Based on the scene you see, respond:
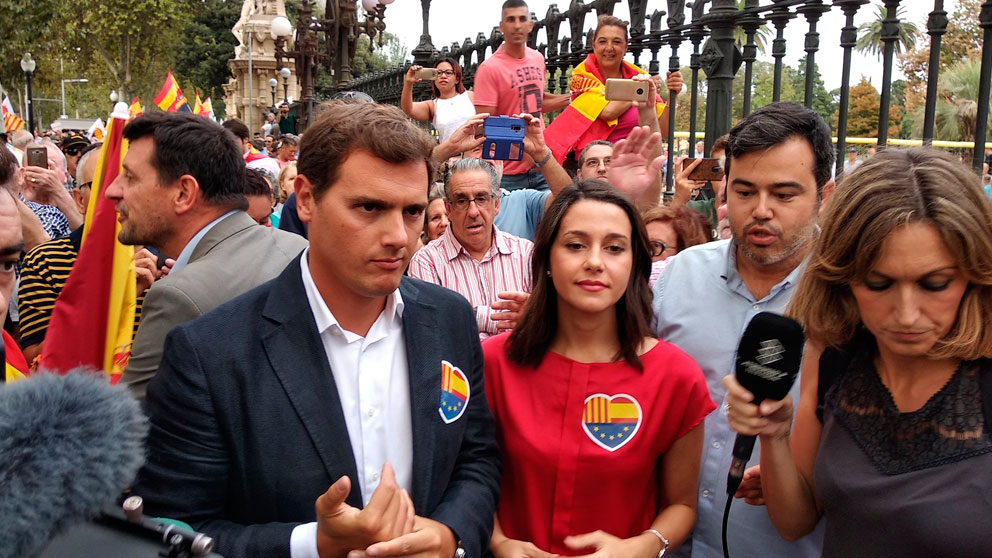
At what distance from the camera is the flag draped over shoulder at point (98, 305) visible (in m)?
3.51

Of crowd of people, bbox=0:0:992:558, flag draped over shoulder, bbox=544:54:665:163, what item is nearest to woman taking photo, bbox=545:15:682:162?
flag draped over shoulder, bbox=544:54:665:163

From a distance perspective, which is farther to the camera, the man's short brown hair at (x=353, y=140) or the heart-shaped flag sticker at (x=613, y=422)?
the heart-shaped flag sticker at (x=613, y=422)

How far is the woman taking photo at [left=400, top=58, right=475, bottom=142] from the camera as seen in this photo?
761cm

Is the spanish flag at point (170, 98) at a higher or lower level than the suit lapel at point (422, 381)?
higher

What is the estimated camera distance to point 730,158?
294 cm

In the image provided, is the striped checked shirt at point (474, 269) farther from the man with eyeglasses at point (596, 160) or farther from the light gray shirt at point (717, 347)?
the light gray shirt at point (717, 347)

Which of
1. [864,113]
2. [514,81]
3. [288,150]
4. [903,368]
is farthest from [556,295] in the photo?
[864,113]

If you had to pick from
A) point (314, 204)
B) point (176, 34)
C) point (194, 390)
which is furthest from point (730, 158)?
point (176, 34)

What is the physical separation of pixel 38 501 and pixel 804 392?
77.7 inches

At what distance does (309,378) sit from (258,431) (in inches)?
7.3

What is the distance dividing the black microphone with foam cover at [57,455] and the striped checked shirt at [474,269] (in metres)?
3.01

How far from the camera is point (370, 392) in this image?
2.28 m

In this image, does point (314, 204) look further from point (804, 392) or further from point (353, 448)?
point (804, 392)

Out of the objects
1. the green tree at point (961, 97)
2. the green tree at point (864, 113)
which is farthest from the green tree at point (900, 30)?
the green tree at point (864, 113)
